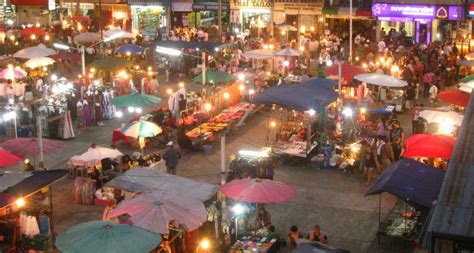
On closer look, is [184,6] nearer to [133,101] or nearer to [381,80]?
[381,80]

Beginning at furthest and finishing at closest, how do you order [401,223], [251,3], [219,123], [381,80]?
1. [251,3]
2. [381,80]
3. [219,123]
4. [401,223]

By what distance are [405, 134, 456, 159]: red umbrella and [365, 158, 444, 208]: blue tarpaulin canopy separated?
2.03 meters

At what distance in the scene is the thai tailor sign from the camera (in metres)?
37.9

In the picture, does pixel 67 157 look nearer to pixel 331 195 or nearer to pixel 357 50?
pixel 331 195

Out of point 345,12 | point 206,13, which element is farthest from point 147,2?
point 345,12

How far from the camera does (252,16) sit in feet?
156

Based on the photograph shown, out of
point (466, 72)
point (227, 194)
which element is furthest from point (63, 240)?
point (466, 72)

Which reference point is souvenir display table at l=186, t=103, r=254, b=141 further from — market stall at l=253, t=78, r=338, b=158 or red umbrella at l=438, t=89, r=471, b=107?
red umbrella at l=438, t=89, r=471, b=107

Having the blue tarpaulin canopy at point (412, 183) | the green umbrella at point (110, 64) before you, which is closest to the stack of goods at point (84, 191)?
the blue tarpaulin canopy at point (412, 183)

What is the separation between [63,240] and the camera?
A: 12.1 m

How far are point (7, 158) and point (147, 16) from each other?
110ft

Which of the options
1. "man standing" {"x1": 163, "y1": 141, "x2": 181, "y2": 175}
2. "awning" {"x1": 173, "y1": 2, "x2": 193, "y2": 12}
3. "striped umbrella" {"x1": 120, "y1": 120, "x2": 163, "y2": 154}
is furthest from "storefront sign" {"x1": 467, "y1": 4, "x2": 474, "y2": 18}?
"man standing" {"x1": 163, "y1": 141, "x2": 181, "y2": 175}

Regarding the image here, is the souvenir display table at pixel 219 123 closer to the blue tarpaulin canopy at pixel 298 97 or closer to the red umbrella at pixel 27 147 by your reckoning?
the blue tarpaulin canopy at pixel 298 97

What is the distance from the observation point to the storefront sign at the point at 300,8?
4459 cm
